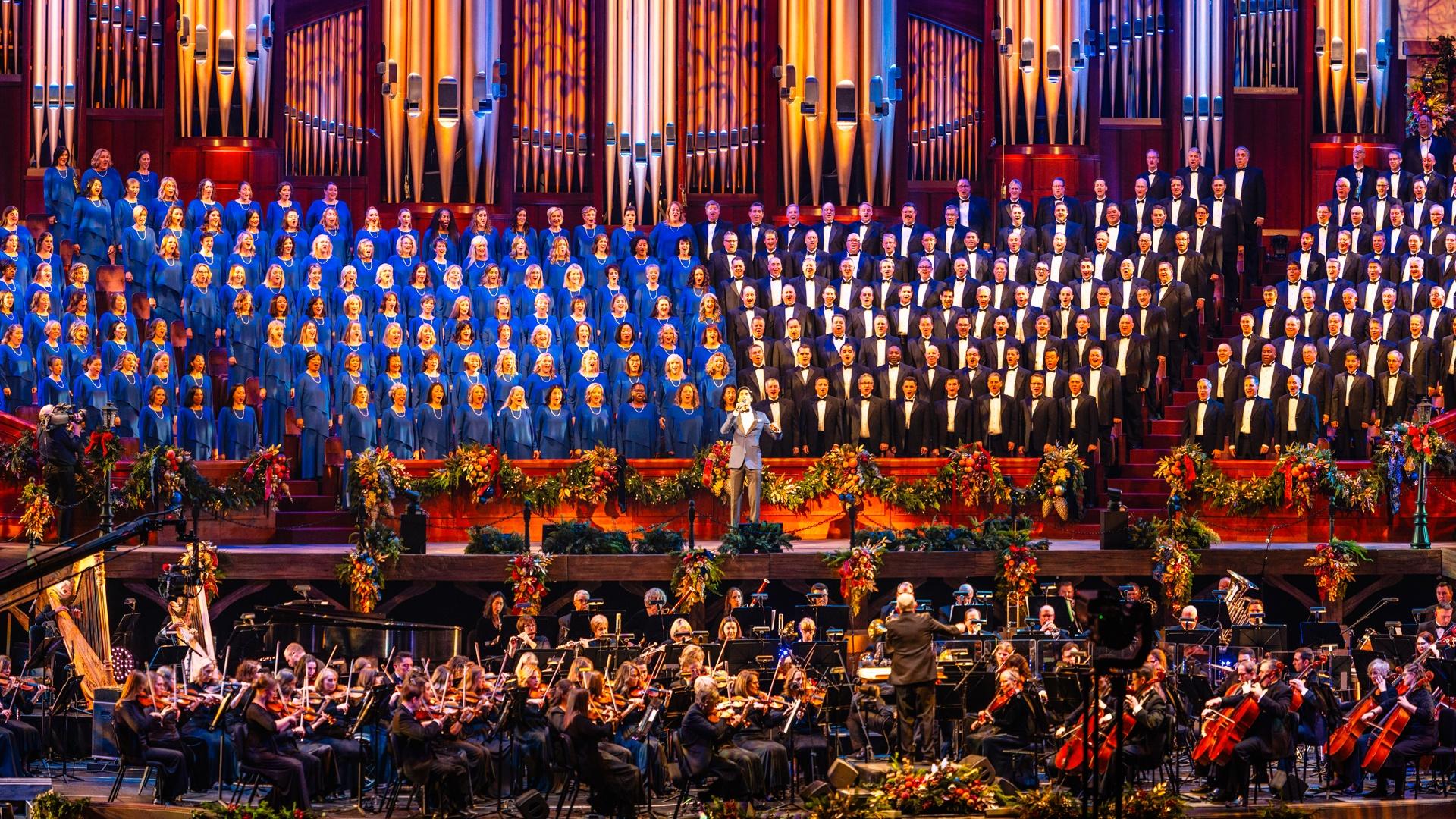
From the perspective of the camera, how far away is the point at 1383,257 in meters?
19.9

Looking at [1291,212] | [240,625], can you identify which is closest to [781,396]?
[240,625]

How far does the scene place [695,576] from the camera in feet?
54.8

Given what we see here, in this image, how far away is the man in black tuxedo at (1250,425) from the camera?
18.6 metres

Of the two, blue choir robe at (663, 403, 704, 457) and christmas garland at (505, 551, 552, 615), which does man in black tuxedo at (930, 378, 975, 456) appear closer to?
blue choir robe at (663, 403, 704, 457)

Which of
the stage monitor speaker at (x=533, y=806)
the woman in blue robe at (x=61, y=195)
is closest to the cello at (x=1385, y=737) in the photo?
the stage monitor speaker at (x=533, y=806)

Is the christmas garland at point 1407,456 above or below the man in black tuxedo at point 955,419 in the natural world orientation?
below

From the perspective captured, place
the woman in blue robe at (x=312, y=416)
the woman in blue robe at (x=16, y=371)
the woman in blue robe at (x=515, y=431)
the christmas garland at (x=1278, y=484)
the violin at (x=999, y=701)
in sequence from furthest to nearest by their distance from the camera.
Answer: the woman in blue robe at (x=515, y=431) < the woman in blue robe at (x=312, y=416) < the woman in blue robe at (x=16, y=371) < the christmas garland at (x=1278, y=484) < the violin at (x=999, y=701)

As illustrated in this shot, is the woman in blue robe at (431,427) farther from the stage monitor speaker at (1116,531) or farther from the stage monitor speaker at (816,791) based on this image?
the stage monitor speaker at (816,791)

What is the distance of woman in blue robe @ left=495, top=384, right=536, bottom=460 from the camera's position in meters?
19.0

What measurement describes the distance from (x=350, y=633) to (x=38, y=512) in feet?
11.5

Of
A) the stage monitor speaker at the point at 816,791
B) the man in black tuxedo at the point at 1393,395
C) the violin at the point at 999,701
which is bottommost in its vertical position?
the stage monitor speaker at the point at 816,791

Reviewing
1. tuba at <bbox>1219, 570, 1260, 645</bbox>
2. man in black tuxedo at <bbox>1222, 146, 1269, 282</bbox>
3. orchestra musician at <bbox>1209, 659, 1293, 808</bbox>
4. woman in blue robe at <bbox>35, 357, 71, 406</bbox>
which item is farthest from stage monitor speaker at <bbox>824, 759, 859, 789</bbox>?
man in black tuxedo at <bbox>1222, 146, 1269, 282</bbox>

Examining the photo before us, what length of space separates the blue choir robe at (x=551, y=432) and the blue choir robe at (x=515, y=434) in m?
0.07

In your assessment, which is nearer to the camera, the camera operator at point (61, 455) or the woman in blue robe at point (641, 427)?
the camera operator at point (61, 455)
